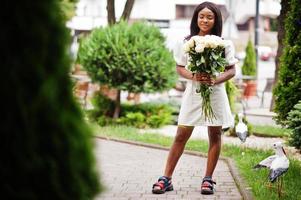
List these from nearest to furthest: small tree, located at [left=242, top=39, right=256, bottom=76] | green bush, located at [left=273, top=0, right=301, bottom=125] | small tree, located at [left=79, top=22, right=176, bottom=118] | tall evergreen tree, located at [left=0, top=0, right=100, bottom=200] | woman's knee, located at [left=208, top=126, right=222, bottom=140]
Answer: tall evergreen tree, located at [left=0, top=0, right=100, bottom=200], woman's knee, located at [left=208, top=126, right=222, bottom=140], green bush, located at [left=273, top=0, right=301, bottom=125], small tree, located at [left=79, top=22, right=176, bottom=118], small tree, located at [left=242, top=39, right=256, bottom=76]

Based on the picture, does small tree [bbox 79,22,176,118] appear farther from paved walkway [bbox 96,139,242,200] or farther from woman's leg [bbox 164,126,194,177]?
woman's leg [bbox 164,126,194,177]

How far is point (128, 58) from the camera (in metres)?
13.4

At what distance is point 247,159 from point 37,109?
6800mm

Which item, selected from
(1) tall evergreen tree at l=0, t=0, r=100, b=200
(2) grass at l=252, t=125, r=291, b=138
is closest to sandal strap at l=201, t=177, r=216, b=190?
(1) tall evergreen tree at l=0, t=0, r=100, b=200

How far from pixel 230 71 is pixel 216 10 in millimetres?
636

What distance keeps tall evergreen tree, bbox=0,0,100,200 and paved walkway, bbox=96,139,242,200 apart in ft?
11.0

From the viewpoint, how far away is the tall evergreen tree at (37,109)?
247 centimetres

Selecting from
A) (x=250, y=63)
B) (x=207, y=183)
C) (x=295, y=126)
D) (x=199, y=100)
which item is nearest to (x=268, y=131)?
(x=295, y=126)

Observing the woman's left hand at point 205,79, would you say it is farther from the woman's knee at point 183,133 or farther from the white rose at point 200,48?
the woman's knee at point 183,133

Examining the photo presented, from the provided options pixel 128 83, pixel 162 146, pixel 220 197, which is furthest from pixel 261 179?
pixel 128 83

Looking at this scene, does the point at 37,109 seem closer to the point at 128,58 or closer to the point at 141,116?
the point at 128,58

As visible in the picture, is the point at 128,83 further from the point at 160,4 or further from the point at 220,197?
the point at 160,4

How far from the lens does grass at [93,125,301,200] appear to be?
6.70 meters

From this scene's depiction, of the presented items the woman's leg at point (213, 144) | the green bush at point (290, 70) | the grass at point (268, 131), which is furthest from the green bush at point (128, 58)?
the woman's leg at point (213, 144)
